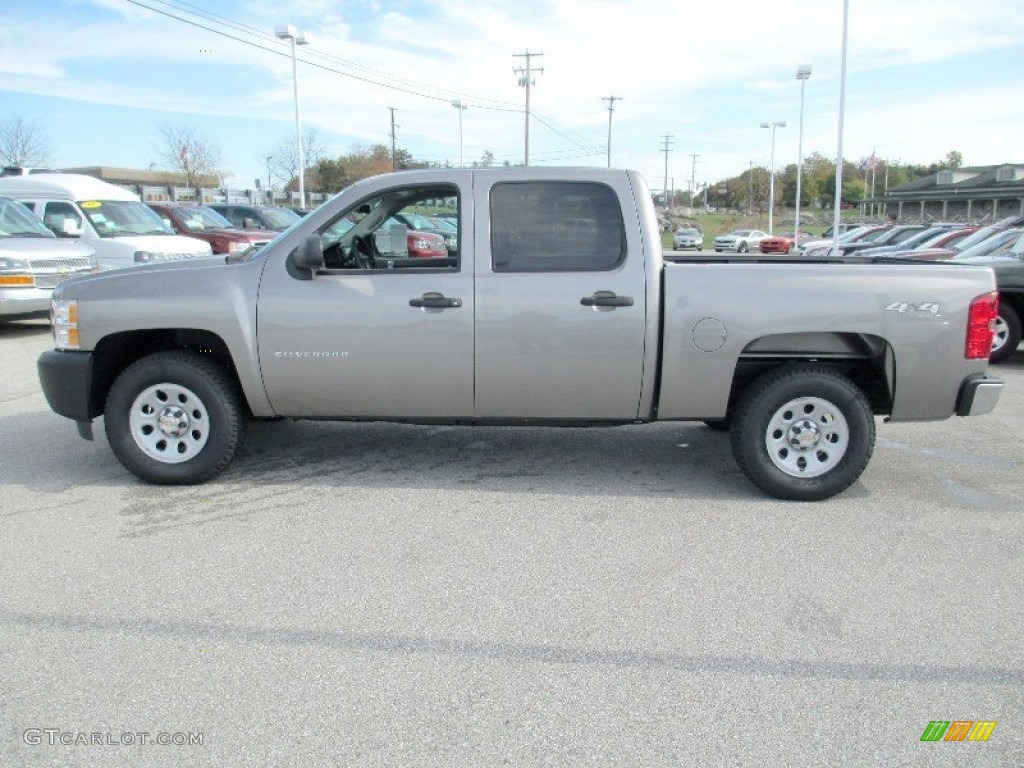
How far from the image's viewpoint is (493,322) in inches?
197

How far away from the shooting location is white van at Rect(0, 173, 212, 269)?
513 inches

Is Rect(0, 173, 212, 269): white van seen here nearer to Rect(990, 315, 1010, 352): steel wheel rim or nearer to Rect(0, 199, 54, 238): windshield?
Rect(0, 199, 54, 238): windshield

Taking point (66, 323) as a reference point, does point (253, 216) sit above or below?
above

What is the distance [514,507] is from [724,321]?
5.39ft

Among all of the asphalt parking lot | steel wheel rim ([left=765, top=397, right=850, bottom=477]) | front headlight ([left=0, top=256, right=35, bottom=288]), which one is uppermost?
front headlight ([left=0, top=256, right=35, bottom=288])

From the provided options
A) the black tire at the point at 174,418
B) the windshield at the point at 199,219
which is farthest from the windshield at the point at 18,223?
the black tire at the point at 174,418

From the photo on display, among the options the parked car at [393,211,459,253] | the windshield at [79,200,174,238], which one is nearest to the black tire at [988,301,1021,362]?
the parked car at [393,211,459,253]

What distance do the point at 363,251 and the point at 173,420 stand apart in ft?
5.31

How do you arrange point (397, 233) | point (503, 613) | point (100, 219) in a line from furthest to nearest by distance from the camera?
1. point (100, 219)
2. point (397, 233)
3. point (503, 613)

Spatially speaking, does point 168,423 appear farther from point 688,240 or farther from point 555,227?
point 688,240

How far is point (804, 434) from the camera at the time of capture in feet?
16.6

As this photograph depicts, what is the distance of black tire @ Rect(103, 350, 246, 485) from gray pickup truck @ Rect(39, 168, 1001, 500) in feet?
0.04

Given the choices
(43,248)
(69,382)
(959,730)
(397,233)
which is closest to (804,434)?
(959,730)

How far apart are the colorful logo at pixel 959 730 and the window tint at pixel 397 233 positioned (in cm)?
340
